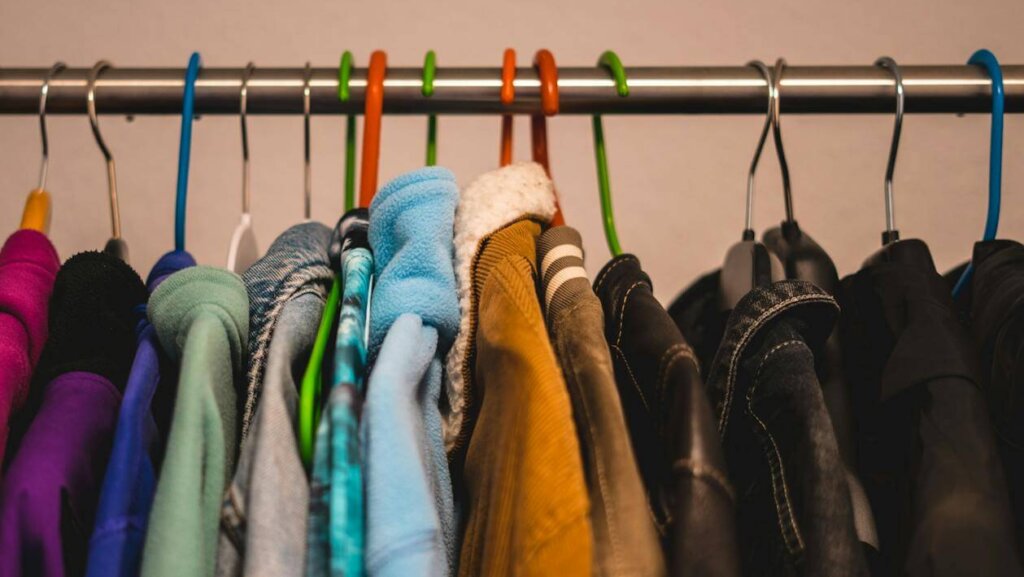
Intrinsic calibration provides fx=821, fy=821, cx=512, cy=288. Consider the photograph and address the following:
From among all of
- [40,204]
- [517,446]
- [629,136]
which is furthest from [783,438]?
[629,136]

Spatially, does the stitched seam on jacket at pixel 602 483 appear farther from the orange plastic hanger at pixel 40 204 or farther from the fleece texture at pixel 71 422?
the orange plastic hanger at pixel 40 204

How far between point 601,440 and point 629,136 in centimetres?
81

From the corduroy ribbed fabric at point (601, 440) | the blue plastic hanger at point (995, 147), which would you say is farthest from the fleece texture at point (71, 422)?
the blue plastic hanger at point (995, 147)

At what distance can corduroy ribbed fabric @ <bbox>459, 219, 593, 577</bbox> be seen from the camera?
0.32 meters

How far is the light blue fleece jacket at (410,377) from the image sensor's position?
330mm

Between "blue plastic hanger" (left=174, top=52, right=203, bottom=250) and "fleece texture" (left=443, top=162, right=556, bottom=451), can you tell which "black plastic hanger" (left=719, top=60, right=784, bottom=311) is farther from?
"blue plastic hanger" (left=174, top=52, right=203, bottom=250)

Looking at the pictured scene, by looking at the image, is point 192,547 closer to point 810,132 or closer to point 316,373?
point 316,373

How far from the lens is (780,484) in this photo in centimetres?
38

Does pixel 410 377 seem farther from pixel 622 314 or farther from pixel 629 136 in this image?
pixel 629 136

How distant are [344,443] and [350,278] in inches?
4.5

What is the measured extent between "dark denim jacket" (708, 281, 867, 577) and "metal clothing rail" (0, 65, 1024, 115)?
18 centimetres

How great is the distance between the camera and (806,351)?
0.40 metres

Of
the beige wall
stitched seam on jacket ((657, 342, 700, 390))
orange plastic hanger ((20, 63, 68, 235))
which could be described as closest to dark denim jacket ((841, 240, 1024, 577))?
stitched seam on jacket ((657, 342, 700, 390))

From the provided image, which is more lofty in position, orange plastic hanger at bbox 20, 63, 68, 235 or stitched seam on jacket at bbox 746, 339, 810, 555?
orange plastic hanger at bbox 20, 63, 68, 235
